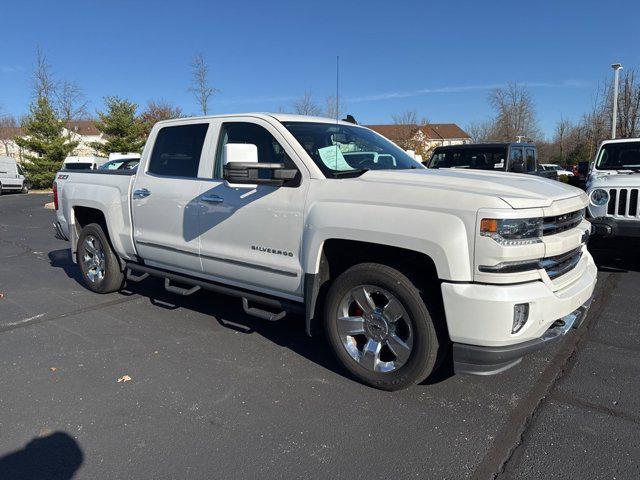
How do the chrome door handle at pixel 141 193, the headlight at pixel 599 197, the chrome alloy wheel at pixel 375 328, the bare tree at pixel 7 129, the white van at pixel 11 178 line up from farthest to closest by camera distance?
the bare tree at pixel 7 129
the white van at pixel 11 178
the headlight at pixel 599 197
the chrome door handle at pixel 141 193
the chrome alloy wheel at pixel 375 328

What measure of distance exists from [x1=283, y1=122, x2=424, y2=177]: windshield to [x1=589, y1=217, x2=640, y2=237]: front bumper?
297cm

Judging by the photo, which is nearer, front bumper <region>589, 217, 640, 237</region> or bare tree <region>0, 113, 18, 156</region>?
front bumper <region>589, 217, 640, 237</region>

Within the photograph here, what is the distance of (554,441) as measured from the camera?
112 inches

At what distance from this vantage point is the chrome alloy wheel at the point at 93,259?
19.1 feet

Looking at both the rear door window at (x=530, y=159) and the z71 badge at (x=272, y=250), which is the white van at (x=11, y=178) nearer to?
the rear door window at (x=530, y=159)

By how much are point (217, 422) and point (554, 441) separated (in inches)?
78.0

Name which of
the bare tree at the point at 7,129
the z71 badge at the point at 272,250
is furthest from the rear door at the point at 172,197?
the bare tree at the point at 7,129

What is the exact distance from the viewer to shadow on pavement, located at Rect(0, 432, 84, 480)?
2.63m

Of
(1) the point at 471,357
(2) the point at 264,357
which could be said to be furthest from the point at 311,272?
(1) the point at 471,357

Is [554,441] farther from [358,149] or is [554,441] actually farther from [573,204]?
[358,149]

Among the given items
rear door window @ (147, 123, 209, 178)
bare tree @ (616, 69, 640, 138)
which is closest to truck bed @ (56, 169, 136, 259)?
rear door window @ (147, 123, 209, 178)

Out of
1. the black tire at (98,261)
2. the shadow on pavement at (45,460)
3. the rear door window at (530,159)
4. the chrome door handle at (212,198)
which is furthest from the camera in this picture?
the rear door window at (530,159)

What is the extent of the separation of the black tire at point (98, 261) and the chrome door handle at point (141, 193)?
892 millimetres

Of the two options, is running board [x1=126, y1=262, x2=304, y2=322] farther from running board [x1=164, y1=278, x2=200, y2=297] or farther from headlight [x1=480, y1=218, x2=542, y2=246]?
headlight [x1=480, y1=218, x2=542, y2=246]
